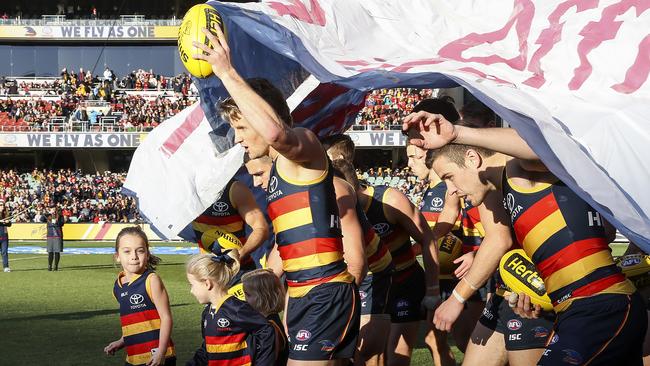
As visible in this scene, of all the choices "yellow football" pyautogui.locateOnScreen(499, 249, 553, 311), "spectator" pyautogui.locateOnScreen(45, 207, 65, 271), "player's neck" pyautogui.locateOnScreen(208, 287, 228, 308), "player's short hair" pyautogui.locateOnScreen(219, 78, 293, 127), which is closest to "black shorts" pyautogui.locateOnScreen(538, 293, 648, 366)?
"yellow football" pyautogui.locateOnScreen(499, 249, 553, 311)

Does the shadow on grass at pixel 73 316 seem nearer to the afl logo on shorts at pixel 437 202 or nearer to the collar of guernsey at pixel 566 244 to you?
the afl logo on shorts at pixel 437 202

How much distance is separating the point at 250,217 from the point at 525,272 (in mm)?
2684

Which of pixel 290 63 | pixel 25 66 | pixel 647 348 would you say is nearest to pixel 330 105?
pixel 290 63

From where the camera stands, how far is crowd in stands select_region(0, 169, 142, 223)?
40781 millimetres

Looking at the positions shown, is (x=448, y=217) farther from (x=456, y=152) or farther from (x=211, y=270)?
(x=456, y=152)

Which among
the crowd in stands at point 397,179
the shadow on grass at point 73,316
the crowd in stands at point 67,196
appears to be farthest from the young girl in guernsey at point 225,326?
the crowd in stands at point 67,196

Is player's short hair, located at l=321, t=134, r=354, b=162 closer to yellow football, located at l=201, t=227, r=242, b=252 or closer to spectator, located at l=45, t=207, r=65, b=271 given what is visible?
yellow football, located at l=201, t=227, r=242, b=252

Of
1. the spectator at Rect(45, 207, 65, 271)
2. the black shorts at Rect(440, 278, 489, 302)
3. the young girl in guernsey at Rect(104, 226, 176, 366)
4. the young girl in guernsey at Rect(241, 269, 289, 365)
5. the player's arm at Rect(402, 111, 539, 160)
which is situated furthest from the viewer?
the spectator at Rect(45, 207, 65, 271)

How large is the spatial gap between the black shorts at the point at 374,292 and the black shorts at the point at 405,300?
37cm

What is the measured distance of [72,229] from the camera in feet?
128

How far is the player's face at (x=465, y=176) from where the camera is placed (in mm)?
4676

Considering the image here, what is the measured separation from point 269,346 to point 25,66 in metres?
52.8

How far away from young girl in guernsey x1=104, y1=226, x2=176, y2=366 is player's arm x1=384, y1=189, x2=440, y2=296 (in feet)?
5.82

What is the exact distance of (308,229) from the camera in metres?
4.69
